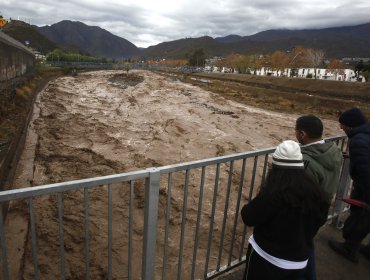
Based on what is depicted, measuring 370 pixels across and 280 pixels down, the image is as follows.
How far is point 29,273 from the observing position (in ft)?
17.5

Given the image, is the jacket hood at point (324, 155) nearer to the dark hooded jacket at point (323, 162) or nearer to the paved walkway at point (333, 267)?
the dark hooded jacket at point (323, 162)

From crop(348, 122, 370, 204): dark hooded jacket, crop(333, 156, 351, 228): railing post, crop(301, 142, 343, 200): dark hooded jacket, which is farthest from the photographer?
crop(333, 156, 351, 228): railing post

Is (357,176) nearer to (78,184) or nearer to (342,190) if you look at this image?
(342,190)

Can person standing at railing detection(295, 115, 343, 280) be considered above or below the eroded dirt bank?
above

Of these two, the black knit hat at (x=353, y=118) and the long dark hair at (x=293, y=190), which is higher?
the black knit hat at (x=353, y=118)

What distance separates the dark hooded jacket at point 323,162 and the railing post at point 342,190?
5.00ft

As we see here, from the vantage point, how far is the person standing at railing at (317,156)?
2.72m

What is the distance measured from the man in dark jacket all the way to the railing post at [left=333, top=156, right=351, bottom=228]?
44 centimetres

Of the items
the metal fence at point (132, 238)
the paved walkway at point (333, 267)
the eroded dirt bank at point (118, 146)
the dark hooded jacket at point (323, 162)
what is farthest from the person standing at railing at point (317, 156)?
the eroded dirt bank at point (118, 146)

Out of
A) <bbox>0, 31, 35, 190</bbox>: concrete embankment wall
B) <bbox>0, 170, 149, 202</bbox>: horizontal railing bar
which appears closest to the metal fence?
<bbox>0, 170, 149, 202</bbox>: horizontal railing bar

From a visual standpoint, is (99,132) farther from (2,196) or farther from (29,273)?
(2,196)

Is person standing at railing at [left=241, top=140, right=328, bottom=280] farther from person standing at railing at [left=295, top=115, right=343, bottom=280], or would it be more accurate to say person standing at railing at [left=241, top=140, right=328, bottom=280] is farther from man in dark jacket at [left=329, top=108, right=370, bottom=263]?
man in dark jacket at [left=329, top=108, right=370, bottom=263]

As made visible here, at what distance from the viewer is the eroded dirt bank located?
20.5 ft

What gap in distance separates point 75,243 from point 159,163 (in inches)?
244
